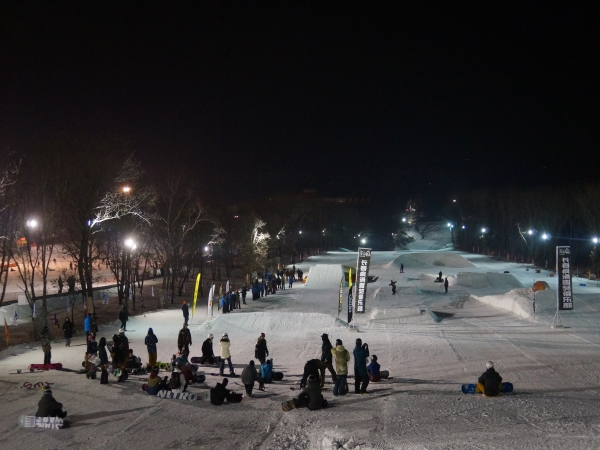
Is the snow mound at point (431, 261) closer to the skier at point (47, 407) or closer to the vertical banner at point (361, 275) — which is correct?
the vertical banner at point (361, 275)

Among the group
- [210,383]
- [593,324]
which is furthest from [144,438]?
[593,324]

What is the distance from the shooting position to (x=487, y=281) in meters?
44.4

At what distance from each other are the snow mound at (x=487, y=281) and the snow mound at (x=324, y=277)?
11233mm

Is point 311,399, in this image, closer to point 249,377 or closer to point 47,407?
point 249,377

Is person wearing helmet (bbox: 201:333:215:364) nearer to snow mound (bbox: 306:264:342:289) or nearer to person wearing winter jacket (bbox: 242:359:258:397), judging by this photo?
person wearing winter jacket (bbox: 242:359:258:397)

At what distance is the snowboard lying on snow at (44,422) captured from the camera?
32.5 ft

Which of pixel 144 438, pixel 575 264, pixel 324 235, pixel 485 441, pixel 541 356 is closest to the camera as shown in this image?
pixel 485 441

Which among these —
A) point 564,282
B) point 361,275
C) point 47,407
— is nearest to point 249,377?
point 47,407

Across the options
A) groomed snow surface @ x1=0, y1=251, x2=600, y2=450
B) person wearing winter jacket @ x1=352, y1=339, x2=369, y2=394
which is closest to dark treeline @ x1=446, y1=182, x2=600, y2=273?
groomed snow surface @ x1=0, y1=251, x2=600, y2=450

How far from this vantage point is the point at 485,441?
8.02 meters

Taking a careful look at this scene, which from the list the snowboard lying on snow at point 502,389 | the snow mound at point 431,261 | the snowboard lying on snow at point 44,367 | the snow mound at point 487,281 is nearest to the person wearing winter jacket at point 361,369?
the snowboard lying on snow at point 502,389

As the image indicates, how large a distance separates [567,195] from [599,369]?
62251 millimetres

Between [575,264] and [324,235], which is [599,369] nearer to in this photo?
[575,264]

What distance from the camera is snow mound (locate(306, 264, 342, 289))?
46856 mm
